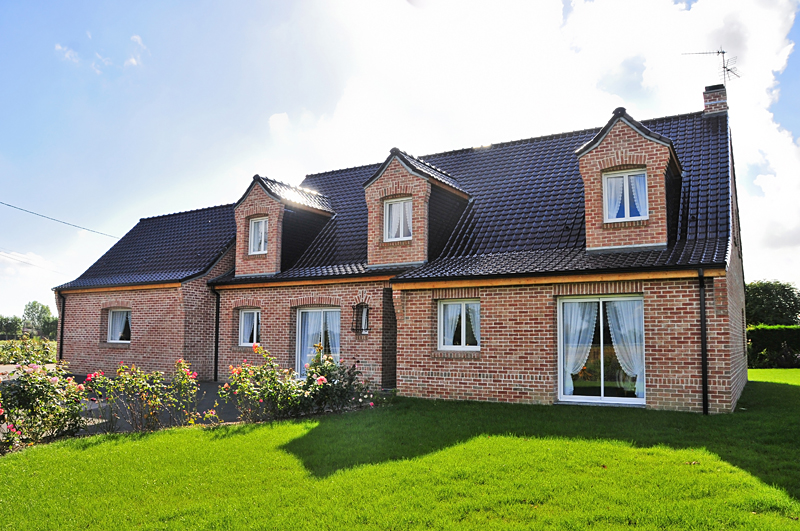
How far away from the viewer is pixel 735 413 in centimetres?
1055

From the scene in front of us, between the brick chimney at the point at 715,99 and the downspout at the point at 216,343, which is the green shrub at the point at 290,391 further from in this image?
the brick chimney at the point at 715,99

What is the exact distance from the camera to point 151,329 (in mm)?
19000

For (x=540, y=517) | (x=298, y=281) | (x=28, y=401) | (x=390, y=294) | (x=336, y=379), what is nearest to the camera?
(x=540, y=517)

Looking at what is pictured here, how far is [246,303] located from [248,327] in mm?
816

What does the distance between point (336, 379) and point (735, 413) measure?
7.51 m

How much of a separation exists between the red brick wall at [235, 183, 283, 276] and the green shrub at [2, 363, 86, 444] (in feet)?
26.8

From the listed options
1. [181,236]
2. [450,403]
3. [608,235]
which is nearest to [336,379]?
[450,403]

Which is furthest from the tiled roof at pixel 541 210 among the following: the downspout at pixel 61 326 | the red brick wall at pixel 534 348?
the downspout at pixel 61 326

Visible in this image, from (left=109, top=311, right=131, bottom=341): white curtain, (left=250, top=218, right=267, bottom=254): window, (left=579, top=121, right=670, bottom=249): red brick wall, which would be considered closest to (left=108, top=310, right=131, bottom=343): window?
(left=109, top=311, right=131, bottom=341): white curtain

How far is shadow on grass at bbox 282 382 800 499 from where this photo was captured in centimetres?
764

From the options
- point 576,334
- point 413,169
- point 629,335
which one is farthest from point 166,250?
point 629,335

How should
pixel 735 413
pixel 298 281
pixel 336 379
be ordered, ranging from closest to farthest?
pixel 735 413, pixel 336 379, pixel 298 281

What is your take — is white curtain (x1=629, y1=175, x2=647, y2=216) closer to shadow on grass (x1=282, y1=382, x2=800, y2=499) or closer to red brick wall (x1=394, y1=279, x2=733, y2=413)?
red brick wall (x1=394, y1=279, x2=733, y2=413)

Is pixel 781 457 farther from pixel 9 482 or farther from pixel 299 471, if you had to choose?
pixel 9 482
